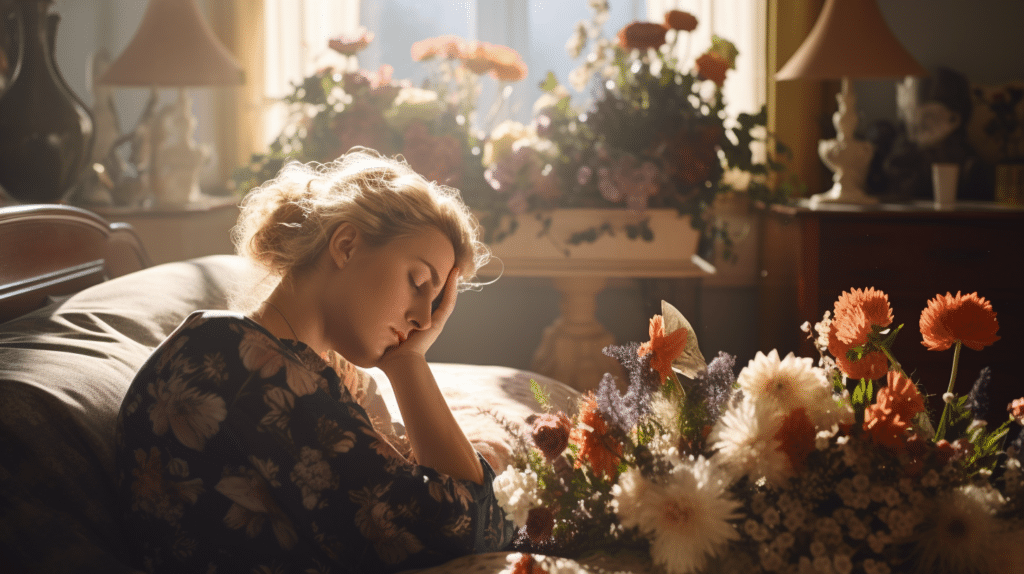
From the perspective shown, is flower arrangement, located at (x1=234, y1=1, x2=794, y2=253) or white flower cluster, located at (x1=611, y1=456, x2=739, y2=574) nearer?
white flower cluster, located at (x1=611, y1=456, x2=739, y2=574)

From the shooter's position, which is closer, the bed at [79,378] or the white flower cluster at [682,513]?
the white flower cluster at [682,513]

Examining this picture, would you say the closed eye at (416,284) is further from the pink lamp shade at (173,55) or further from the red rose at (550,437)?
the pink lamp shade at (173,55)

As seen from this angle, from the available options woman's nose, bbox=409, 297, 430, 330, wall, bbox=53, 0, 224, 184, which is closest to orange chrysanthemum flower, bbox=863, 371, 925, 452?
woman's nose, bbox=409, 297, 430, 330

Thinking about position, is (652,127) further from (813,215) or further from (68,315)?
(68,315)

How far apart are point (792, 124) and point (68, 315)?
2.72m

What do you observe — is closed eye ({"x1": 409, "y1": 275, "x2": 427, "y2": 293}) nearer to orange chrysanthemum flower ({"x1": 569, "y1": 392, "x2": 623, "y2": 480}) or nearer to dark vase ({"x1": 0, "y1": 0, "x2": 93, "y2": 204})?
orange chrysanthemum flower ({"x1": 569, "y1": 392, "x2": 623, "y2": 480})

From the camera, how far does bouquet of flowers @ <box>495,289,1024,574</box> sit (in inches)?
25.2

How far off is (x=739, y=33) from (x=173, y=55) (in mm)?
2095

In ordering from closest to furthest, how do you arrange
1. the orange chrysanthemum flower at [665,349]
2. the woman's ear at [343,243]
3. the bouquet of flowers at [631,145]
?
1. the orange chrysanthemum flower at [665,349]
2. the woman's ear at [343,243]
3. the bouquet of flowers at [631,145]

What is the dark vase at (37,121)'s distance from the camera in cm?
202

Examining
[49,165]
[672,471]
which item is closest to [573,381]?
[49,165]

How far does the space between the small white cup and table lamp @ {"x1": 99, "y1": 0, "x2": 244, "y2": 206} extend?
2.40 m

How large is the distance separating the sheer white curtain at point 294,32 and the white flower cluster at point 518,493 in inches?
107

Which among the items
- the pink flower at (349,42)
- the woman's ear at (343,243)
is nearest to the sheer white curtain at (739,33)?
the pink flower at (349,42)
